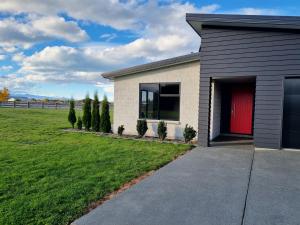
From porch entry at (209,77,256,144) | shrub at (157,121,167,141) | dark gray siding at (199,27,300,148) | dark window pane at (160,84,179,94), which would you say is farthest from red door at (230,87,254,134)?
shrub at (157,121,167,141)

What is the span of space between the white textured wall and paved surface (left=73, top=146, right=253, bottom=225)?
165 inches

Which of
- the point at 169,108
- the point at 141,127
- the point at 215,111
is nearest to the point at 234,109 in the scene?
the point at 215,111

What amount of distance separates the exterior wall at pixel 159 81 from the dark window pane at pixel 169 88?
208 mm

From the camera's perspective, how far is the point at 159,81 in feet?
34.8

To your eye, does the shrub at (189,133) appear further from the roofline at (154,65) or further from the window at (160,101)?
the roofline at (154,65)

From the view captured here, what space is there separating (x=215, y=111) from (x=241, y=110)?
1638 millimetres

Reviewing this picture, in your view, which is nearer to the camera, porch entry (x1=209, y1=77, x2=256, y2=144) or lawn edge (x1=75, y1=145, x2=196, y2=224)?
lawn edge (x1=75, y1=145, x2=196, y2=224)

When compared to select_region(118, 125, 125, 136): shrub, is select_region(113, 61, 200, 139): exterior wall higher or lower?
higher

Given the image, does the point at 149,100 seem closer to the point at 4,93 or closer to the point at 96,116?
the point at 96,116

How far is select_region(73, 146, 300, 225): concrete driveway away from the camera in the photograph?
3.32 m

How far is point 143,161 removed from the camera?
6508 millimetres

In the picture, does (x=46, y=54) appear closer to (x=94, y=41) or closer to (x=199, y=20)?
(x=94, y=41)

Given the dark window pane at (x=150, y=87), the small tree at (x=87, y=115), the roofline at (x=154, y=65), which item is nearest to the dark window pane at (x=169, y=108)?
the dark window pane at (x=150, y=87)

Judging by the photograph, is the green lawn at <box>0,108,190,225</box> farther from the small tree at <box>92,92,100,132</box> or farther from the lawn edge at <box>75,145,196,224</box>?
the small tree at <box>92,92,100,132</box>
